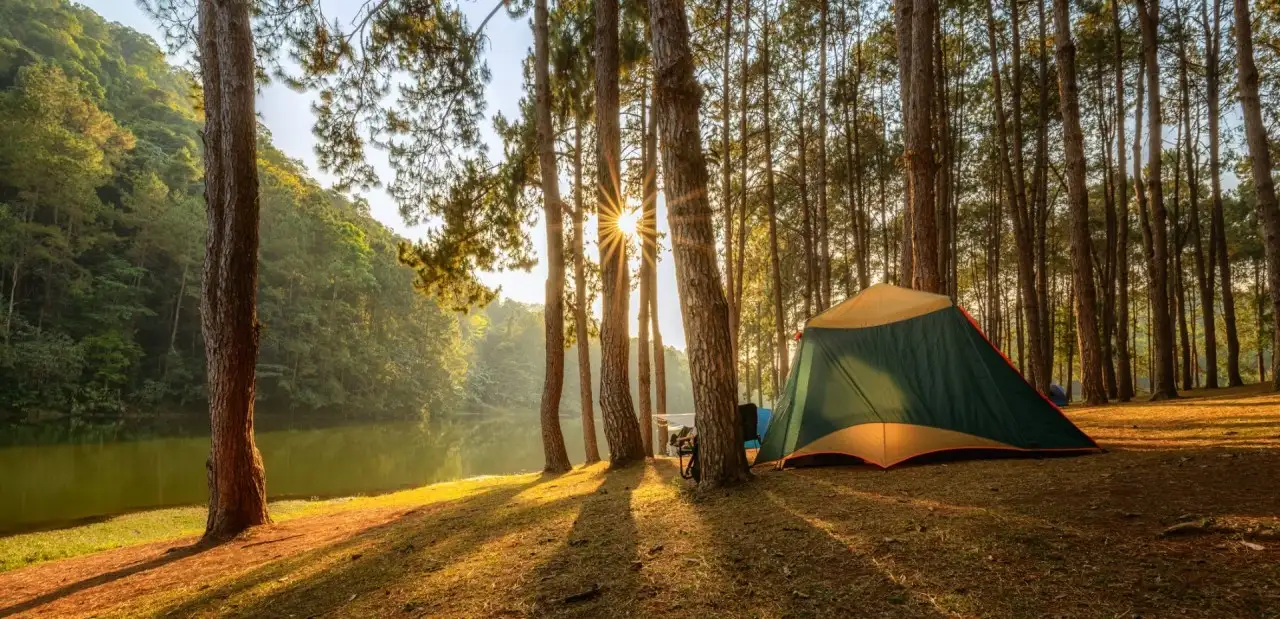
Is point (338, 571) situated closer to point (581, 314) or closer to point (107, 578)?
point (107, 578)

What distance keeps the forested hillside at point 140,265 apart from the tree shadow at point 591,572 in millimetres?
15965

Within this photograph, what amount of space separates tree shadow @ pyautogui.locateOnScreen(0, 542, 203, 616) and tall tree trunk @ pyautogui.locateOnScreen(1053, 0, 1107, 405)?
44.6 feet

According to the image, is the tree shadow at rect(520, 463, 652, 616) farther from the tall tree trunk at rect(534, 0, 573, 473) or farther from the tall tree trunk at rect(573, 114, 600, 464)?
the tall tree trunk at rect(573, 114, 600, 464)

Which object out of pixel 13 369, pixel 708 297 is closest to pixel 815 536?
pixel 708 297

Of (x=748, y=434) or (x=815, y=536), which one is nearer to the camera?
(x=815, y=536)

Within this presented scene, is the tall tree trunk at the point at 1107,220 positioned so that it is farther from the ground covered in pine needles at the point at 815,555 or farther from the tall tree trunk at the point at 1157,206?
the ground covered in pine needles at the point at 815,555

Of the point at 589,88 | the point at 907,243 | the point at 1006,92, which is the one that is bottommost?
the point at 907,243

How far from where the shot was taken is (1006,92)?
15.1 meters

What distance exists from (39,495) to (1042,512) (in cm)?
1830

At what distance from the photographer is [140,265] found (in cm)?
2964

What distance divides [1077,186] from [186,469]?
926 inches

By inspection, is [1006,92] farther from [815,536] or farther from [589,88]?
[815,536]

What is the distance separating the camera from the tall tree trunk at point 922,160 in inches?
270

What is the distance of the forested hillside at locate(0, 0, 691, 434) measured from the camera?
24594 mm
